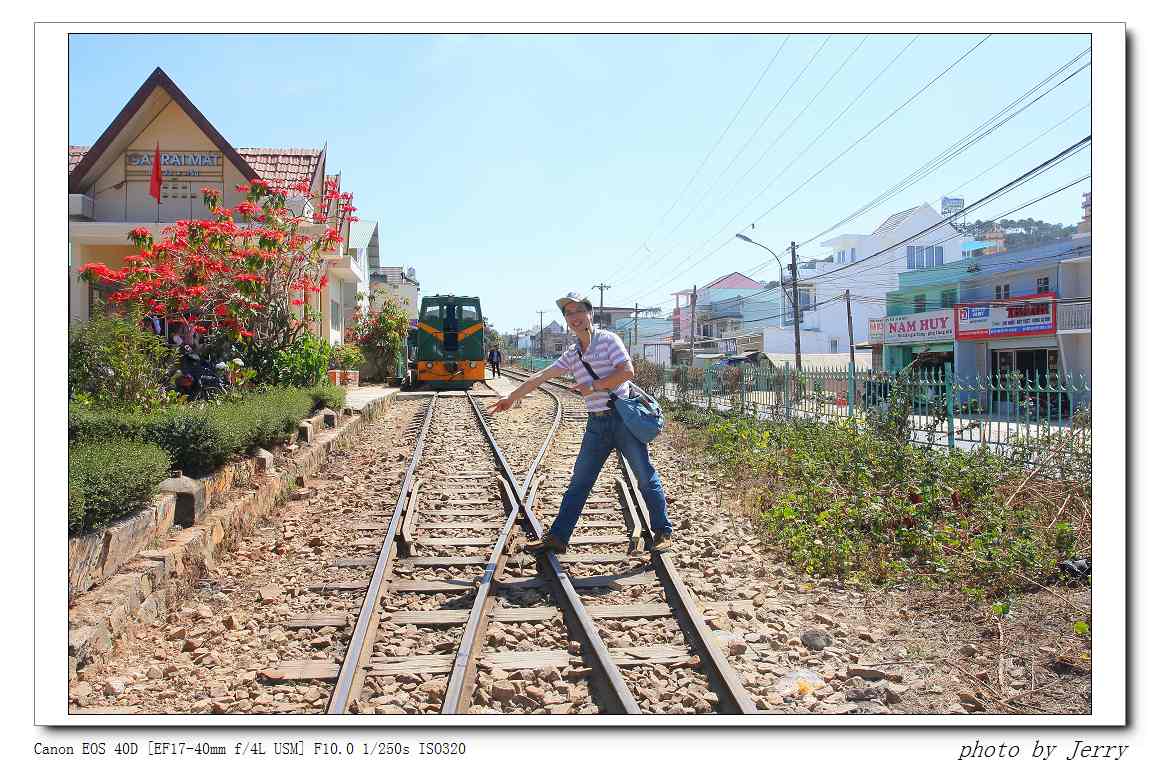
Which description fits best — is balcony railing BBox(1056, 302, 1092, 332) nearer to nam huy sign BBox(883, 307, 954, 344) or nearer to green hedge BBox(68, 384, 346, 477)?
nam huy sign BBox(883, 307, 954, 344)

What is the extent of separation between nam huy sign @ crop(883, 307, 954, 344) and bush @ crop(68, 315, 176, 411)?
30995 millimetres

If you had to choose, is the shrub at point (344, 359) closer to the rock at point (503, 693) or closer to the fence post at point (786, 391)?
the fence post at point (786, 391)

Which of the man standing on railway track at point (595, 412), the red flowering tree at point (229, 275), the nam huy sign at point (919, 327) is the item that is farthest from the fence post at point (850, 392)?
the nam huy sign at point (919, 327)

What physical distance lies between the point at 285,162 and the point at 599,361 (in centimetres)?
2004

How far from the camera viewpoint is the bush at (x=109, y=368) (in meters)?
8.05

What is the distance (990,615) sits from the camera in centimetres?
486

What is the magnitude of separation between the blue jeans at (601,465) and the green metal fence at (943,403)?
281 centimetres

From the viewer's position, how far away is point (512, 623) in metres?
4.71

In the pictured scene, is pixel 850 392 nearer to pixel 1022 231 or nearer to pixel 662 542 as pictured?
pixel 662 542

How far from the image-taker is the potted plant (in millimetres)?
19953

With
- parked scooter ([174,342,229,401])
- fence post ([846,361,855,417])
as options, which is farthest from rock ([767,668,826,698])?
parked scooter ([174,342,229,401])

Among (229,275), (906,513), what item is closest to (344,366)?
(229,275)
